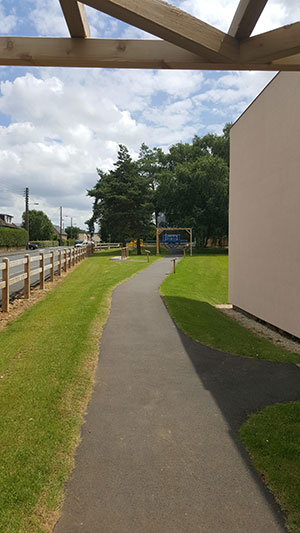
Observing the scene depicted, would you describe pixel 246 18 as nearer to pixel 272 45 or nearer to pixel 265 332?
pixel 272 45

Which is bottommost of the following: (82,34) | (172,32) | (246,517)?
(246,517)

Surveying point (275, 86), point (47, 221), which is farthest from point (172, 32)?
point (47, 221)

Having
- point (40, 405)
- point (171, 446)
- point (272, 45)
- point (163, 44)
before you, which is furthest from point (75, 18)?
point (171, 446)

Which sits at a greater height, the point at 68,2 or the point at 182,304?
the point at 68,2

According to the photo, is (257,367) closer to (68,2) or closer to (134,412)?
(134,412)

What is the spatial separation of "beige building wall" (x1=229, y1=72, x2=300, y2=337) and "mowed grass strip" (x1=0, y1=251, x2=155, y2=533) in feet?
17.4

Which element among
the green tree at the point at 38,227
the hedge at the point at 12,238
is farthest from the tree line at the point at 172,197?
the green tree at the point at 38,227

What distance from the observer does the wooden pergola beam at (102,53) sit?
3217 millimetres

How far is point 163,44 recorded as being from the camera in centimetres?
321

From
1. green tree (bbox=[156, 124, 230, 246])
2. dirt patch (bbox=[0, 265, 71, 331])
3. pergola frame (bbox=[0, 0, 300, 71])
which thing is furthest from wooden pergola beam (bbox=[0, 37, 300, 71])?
green tree (bbox=[156, 124, 230, 246])

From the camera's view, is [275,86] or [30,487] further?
[275,86]

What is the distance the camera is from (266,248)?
1020 cm

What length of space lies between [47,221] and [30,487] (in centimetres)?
8644

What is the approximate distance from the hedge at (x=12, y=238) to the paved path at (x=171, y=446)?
42.2 metres
